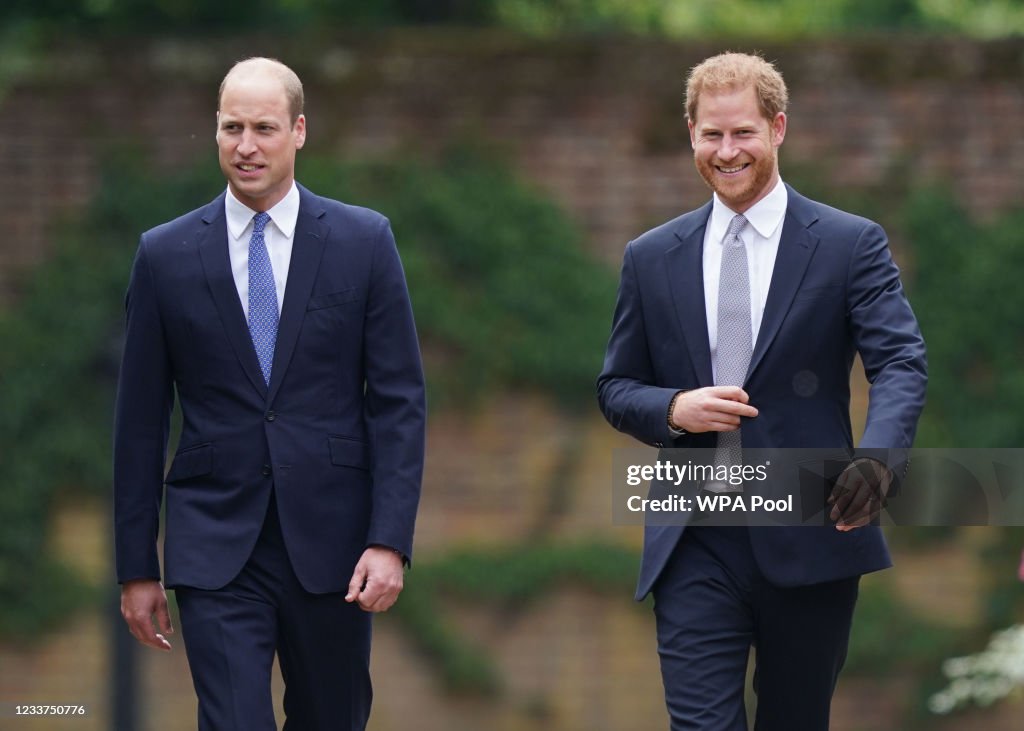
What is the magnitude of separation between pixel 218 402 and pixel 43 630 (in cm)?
384

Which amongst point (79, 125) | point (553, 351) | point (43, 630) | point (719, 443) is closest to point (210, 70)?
point (79, 125)

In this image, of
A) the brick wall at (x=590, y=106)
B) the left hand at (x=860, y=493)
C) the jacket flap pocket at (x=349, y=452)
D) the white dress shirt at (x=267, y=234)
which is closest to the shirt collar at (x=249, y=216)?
the white dress shirt at (x=267, y=234)

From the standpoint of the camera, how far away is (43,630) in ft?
24.8

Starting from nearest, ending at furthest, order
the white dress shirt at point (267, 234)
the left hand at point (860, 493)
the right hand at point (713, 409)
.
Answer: the left hand at point (860, 493), the right hand at point (713, 409), the white dress shirt at point (267, 234)

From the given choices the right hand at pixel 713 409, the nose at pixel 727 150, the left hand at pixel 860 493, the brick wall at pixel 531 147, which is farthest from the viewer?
the brick wall at pixel 531 147

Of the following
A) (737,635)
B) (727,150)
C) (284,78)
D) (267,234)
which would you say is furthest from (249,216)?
(737,635)

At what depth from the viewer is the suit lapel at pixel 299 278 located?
4148 mm

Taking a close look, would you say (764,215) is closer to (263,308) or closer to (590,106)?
(263,308)

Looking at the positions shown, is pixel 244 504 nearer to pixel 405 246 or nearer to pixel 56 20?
pixel 405 246

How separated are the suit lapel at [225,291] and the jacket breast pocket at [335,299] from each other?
175 millimetres

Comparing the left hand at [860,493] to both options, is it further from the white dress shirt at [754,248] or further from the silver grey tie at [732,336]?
the white dress shirt at [754,248]

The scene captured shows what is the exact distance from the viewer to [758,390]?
13.3ft

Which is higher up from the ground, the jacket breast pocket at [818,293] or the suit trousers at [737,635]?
the jacket breast pocket at [818,293]

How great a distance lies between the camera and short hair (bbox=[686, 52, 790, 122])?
4047 millimetres
